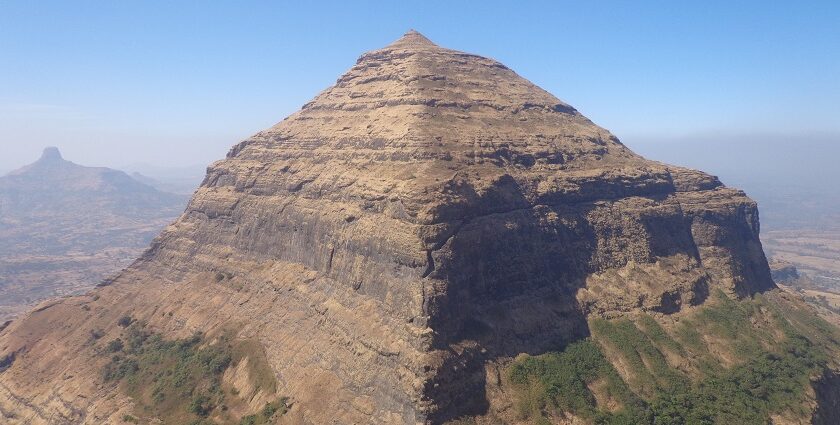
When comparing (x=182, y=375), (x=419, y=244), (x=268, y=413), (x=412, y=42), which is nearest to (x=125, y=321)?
(x=182, y=375)

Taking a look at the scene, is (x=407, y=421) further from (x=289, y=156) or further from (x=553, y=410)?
(x=289, y=156)

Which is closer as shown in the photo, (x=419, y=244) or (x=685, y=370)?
(x=419, y=244)

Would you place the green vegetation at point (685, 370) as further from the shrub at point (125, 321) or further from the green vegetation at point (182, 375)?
the shrub at point (125, 321)

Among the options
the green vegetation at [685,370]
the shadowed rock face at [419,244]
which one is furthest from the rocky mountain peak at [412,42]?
the green vegetation at [685,370]

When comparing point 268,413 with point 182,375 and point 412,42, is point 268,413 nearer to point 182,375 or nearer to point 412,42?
point 182,375

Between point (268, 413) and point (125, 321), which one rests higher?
point (268, 413)

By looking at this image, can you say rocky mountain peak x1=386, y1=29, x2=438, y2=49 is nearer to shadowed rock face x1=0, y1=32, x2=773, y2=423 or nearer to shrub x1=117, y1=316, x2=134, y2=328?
shadowed rock face x1=0, y1=32, x2=773, y2=423
